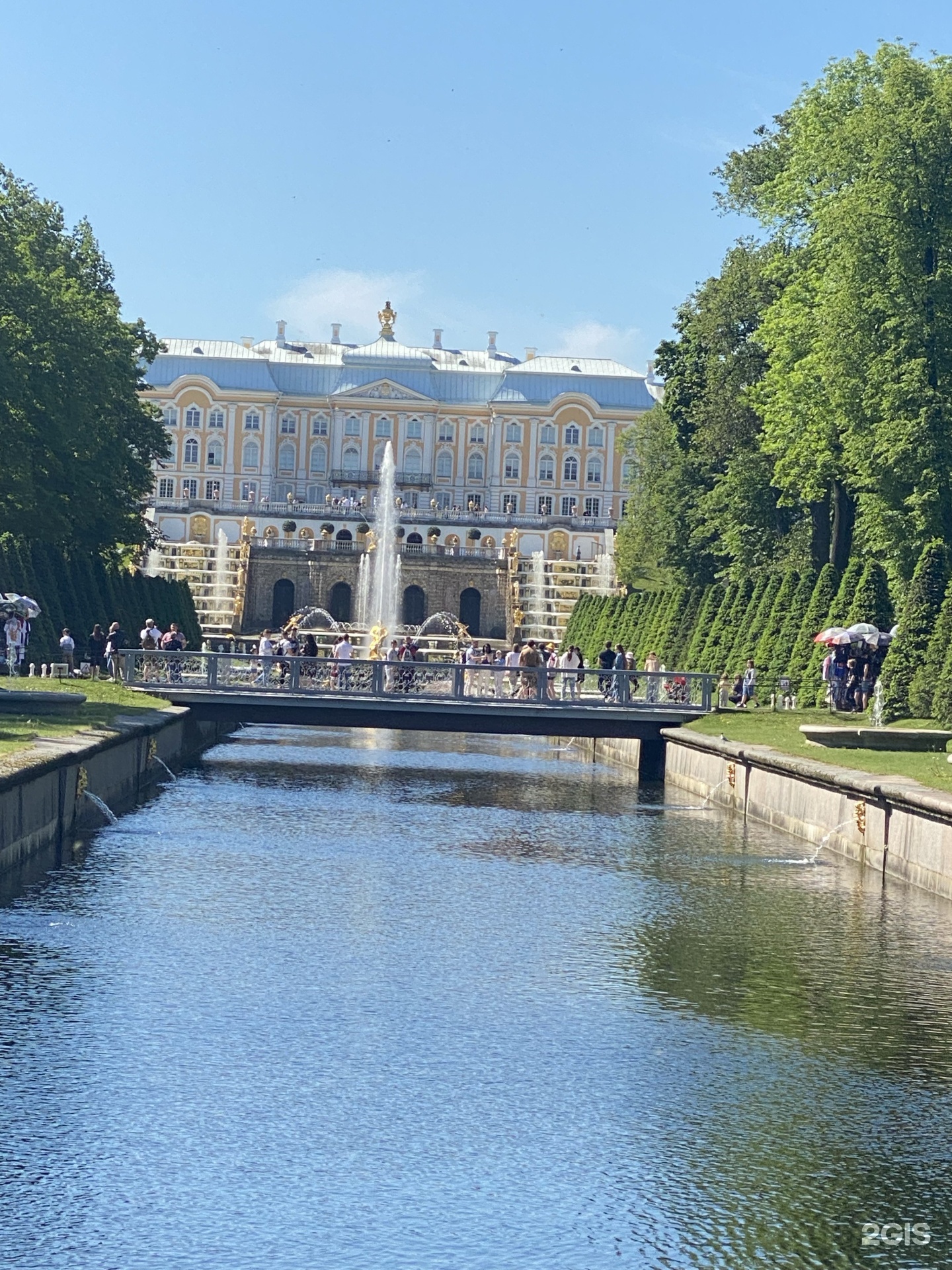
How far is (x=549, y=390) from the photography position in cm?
13638

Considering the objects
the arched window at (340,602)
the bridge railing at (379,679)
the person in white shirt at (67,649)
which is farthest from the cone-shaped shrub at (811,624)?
the arched window at (340,602)

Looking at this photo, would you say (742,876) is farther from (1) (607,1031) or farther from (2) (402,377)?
(2) (402,377)

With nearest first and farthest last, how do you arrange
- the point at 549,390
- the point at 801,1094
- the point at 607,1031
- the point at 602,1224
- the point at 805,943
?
the point at 602,1224 → the point at 801,1094 → the point at 607,1031 → the point at 805,943 → the point at 549,390

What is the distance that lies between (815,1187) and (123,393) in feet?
150

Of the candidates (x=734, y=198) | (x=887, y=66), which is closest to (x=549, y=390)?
(x=734, y=198)

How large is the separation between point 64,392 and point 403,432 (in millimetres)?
93799

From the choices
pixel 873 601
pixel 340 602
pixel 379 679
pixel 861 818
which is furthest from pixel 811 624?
pixel 340 602

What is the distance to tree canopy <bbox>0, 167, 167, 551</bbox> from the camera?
4172 centimetres

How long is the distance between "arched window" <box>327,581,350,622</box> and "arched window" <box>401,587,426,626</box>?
2.88 meters

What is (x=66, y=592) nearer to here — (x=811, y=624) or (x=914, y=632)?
(x=811, y=624)

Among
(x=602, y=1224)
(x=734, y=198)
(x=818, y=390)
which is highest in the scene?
(x=734, y=198)

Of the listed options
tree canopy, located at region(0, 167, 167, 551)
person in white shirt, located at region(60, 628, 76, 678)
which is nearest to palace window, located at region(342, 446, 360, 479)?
tree canopy, located at region(0, 167, 167, 551)

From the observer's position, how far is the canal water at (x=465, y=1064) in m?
9.61

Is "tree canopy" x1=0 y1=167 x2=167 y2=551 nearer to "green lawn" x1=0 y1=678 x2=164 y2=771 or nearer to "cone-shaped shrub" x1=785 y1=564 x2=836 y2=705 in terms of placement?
"green lawn" x1=0 y1=678 x2=164 y2=771
